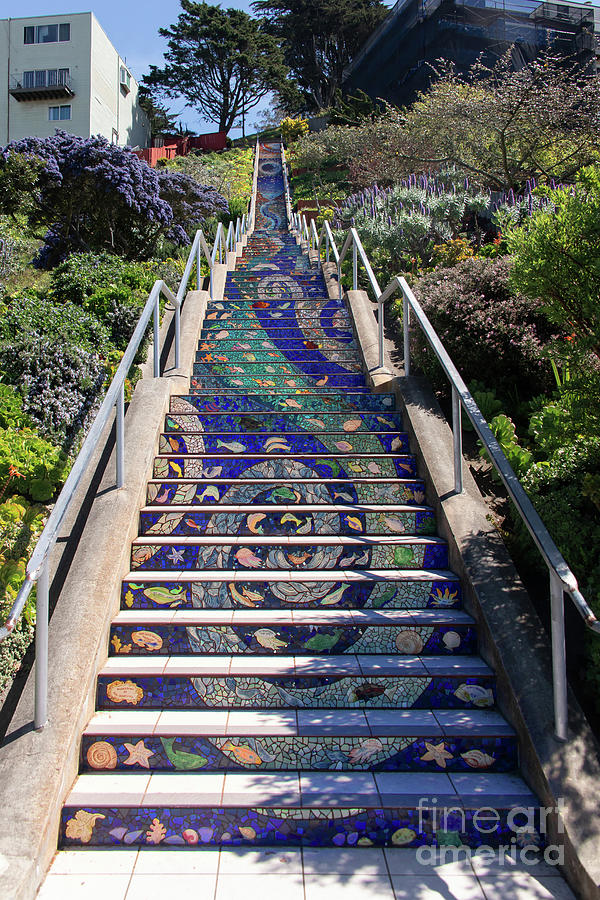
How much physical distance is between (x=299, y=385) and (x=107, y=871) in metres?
4.32

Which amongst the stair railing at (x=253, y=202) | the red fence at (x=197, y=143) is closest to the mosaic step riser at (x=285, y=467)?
the stair railing at (x=253, y=202)

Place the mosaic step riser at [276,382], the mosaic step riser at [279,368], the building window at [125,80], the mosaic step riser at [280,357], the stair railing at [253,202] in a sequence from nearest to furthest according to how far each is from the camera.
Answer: the mosaic step riser at [276,382] < the mosaic step riser at [279,368] < the mosaic step riser at [280,357] < the stair railing at [253,202] < the building window at [125,80]

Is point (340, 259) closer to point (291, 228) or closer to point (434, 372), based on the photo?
point (434, 372)

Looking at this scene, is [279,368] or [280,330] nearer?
[279,368]

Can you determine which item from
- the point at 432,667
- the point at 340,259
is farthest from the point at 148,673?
the point at 340,259

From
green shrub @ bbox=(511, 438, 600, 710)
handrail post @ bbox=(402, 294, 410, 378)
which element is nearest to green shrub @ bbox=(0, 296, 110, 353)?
handrail post @ bbox=(402, 294, 410, 378)

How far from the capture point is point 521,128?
1160 centimetres

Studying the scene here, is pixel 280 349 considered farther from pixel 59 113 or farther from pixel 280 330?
pixel 59 113

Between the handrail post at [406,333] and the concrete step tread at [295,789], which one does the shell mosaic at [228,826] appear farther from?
the handrail post at [406,333]

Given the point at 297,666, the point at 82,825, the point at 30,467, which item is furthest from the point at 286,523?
the point at 82,825

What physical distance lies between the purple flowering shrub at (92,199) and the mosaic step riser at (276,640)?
8.05 metres

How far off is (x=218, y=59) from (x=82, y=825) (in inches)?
1829

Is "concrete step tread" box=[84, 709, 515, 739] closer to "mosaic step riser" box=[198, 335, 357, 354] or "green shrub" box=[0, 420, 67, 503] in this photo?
"green shrub" box=[0, 420, 67, 503]

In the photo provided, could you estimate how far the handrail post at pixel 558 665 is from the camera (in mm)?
2717
